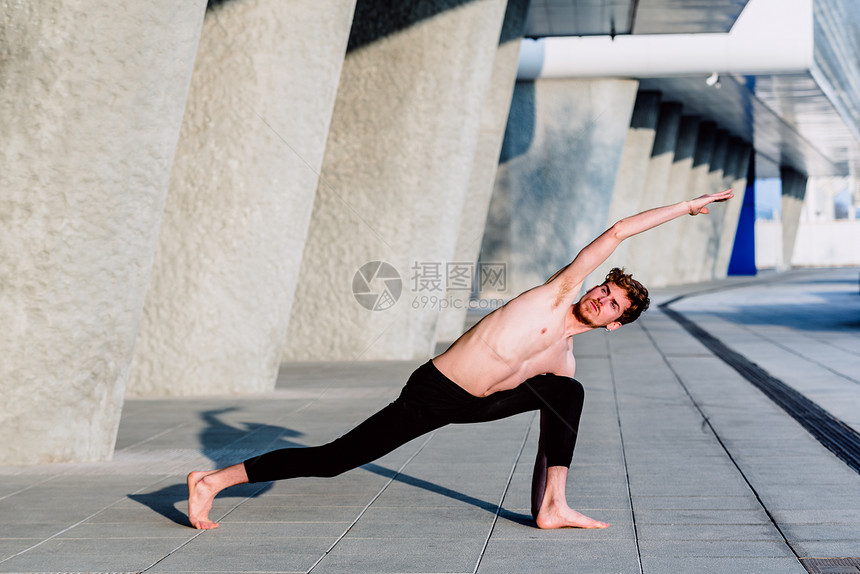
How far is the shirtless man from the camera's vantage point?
4797 mm

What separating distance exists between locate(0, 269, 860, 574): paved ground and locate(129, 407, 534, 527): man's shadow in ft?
0.07

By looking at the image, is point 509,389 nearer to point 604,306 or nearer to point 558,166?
point 604,306

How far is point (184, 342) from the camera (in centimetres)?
1047

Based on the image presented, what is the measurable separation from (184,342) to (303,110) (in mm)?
2607

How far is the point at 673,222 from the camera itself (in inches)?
1711

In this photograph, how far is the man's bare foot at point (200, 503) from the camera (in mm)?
5047

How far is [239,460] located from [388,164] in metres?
7.29

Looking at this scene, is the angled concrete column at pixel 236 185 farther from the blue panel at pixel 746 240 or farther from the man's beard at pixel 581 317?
the blue panel at pixel 746 240

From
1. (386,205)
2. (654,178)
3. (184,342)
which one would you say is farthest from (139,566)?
(654,178)

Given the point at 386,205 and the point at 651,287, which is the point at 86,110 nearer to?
the point at 386,205

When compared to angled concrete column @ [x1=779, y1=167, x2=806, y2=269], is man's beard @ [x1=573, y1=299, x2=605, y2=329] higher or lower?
lower

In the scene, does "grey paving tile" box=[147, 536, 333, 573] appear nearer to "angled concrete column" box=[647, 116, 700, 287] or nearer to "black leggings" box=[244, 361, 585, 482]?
"black leggings" box=[244, 361, 585, 482]

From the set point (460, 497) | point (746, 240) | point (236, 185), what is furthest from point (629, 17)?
point (746, 240)

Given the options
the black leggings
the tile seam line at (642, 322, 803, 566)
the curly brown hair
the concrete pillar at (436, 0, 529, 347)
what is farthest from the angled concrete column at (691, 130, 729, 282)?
the curly brown hair
